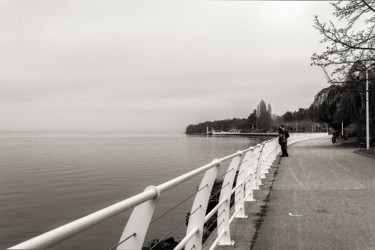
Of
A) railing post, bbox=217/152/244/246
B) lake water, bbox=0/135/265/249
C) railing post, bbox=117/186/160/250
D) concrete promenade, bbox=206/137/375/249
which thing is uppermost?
railing post, bbox=117/186/160/250

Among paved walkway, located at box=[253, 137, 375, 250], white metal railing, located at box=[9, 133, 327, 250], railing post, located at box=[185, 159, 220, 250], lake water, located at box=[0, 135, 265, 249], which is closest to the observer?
white metal railing, located at box=[9, 133, 327, 250]

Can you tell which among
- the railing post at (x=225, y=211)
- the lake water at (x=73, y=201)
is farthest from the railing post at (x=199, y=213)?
Result: the lake water at (x=73, y=201)

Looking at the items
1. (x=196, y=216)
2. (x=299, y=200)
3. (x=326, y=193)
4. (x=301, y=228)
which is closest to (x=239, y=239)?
(x=301, y=228)

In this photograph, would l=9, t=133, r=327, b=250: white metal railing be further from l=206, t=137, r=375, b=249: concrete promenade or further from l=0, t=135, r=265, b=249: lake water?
l=0, t=135, r=265, b=249: lake water

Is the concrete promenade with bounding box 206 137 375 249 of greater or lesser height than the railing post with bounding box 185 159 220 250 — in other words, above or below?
below

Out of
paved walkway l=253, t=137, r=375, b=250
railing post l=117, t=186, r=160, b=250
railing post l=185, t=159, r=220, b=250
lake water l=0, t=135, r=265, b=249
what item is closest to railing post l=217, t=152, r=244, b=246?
paved walkway l=253, t=137, r=375, b=250

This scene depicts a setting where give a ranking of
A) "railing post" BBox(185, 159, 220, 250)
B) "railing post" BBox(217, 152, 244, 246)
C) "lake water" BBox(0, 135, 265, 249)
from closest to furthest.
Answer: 1. "railing post" BBox(185, 159, 220, 250)
2. "railing post" BBox(217, 152, 244, 246)
3. "lake water" BBox(0, 135, 265, 249)

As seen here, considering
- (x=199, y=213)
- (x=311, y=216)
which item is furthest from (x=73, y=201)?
(x=199, y=213)

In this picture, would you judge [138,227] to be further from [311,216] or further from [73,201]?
[73,201]

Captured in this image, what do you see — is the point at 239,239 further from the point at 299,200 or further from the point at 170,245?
the point at 170,245

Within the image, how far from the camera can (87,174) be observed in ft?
129

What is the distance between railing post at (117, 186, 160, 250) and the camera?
2119 millimetres

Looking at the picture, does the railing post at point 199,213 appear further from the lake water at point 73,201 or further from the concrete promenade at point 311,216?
the lake water at point 73,201

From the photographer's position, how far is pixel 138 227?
2.19 m
